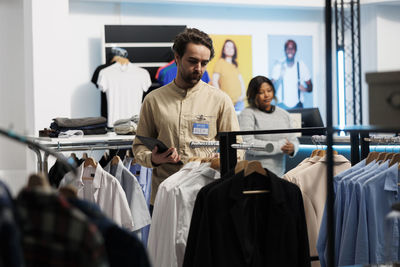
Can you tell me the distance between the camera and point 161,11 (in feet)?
26.7

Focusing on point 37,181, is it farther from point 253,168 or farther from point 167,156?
point 167,156

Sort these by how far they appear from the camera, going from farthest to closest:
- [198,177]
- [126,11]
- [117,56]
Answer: [126,11] → [117,56] → [198,177]

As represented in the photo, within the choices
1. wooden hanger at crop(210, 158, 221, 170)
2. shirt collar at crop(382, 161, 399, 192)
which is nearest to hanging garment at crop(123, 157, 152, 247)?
wooden hanger at crop(210, 158, 221, 170)

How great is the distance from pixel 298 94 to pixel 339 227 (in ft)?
21.0

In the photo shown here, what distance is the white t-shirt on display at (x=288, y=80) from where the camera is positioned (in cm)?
865

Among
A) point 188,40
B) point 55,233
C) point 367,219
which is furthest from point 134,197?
point 55,233

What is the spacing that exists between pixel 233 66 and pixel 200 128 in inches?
213

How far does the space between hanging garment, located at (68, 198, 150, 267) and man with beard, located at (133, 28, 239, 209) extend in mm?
1643

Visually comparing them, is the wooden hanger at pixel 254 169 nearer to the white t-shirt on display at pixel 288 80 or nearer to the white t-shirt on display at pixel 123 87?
the white t-shirt on display at pixel 123 87

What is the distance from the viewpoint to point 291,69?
8.73m

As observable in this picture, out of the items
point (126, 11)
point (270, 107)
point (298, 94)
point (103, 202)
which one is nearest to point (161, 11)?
point (126, 11)

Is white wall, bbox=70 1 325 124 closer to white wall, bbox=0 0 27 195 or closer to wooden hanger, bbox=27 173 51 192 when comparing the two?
white wall, bbox=0 0 27 195

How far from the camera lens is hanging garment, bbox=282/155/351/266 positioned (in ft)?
8.23

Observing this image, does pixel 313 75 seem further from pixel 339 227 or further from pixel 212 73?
pixel 339 227
